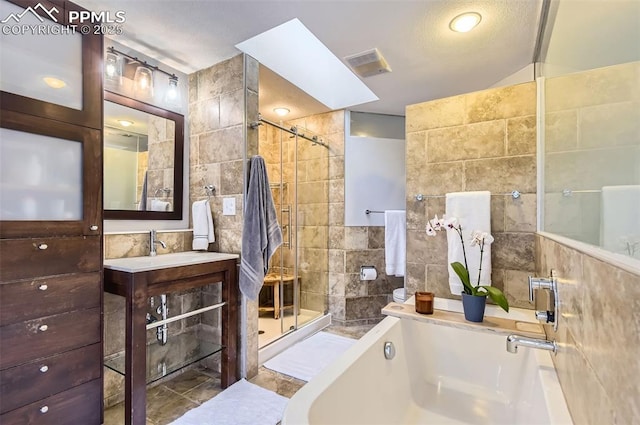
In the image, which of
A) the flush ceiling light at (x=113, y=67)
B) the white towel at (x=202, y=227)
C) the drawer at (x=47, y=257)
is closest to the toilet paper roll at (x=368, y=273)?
the white towel at (x=202, y=227)

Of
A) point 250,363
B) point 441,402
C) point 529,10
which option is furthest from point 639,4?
point 250,363

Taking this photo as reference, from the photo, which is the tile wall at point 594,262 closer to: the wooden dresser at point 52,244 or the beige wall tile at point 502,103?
the beige wall tile at point 502,103

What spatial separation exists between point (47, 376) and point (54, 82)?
4.47 ft

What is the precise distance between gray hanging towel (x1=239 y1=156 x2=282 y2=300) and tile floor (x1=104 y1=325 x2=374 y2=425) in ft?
2.11

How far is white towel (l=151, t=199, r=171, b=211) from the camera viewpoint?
2.13 metres

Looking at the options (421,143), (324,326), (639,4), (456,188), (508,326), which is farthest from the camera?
(324,326)

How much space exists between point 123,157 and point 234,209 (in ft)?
2.66

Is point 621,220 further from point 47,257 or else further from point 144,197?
point 144,197

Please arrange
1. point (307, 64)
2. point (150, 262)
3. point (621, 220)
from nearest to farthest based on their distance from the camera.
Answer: point (621, 220) → point (150, 262) → point (307, 64)

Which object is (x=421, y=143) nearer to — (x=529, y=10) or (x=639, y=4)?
(x=529, y=10)

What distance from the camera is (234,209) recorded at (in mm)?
2150

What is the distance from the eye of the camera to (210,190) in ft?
7.43

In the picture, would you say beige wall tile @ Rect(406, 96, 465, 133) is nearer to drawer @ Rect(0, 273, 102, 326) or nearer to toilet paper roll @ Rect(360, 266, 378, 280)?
toilet paper roll @ Rect(360, 266, 378, 280)

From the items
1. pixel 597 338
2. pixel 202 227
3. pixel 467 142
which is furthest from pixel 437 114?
pixel 202 227
